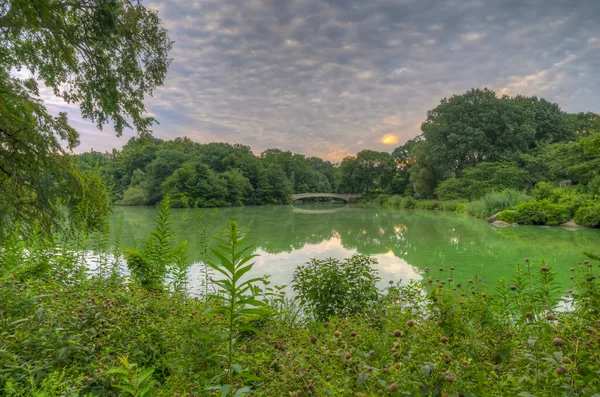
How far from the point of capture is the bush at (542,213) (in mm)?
15195

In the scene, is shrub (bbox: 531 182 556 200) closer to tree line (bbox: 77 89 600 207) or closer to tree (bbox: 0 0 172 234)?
tree line (bbox: 77 89 600 207)

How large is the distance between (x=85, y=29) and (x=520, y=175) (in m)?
29.6

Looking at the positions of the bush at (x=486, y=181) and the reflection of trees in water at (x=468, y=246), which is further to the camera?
the bush at (x=486, y=181)

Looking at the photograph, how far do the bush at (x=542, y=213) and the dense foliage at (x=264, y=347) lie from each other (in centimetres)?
1611

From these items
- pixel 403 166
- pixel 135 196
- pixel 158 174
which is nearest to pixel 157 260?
pixel 135 196

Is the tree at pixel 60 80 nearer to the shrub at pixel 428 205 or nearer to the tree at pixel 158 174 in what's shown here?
the shrub at pixel 428 205

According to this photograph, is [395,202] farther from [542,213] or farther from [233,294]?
[233,294]

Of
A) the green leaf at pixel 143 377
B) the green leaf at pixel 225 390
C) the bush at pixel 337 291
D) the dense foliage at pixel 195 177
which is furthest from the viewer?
the dense foliage at pixel 195 177

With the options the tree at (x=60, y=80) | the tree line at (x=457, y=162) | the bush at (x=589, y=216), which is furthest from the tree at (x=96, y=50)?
the bush at (x=589, y=216)

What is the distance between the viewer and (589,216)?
13.8 m

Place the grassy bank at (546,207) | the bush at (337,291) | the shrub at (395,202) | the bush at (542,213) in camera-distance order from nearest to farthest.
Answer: the bush at (337,291) < the grassy bank at (546,207) < the bush at (542,213) < the shrub at (395,202)

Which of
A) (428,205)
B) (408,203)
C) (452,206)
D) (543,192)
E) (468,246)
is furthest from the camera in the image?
(408,203)

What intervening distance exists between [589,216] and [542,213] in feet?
6.15

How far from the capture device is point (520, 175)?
25.9m
